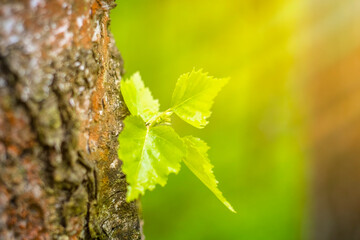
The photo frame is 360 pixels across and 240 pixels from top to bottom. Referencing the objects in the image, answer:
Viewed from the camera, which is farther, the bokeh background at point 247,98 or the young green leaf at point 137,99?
the bokeh background at point 247,98

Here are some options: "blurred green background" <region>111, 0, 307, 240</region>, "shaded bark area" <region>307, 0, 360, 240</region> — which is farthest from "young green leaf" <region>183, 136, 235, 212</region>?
"shaded bark area" <region>307, 0, 360, 240</region>

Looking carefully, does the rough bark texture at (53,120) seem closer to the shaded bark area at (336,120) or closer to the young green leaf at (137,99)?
the young green leaf at (137,99)

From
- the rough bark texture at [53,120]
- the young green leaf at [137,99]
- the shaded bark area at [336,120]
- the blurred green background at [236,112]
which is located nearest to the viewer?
the rough bark texture at [53,120]

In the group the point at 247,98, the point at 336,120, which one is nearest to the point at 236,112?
the point at 247,98

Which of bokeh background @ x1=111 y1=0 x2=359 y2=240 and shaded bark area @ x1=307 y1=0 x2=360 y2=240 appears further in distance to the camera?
shaded bark area @ x1=307 y1=0 x2=360 y2=240

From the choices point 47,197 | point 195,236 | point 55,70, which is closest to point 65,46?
point 55,70

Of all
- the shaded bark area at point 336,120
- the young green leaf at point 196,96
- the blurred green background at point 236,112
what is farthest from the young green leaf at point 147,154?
the shaded bark area at point 336,120

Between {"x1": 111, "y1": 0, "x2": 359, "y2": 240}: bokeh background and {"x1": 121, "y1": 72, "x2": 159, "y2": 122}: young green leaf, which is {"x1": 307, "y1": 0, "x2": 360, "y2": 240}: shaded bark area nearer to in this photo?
{"x1": 111, "y1": 0, "x2": 359, "y2": 240}: bokeh background

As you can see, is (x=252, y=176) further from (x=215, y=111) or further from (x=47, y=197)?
(x=47, y=197)
